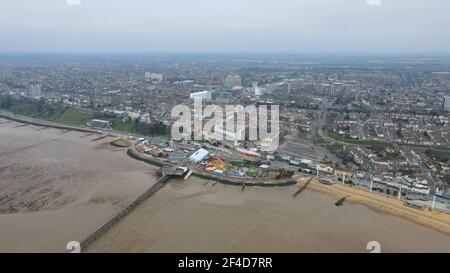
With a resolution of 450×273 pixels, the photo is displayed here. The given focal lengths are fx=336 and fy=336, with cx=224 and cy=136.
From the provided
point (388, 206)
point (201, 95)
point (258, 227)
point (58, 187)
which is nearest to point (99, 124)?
point (58, 187)

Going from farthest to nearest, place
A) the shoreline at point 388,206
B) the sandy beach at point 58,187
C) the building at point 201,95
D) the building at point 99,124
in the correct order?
the building at point 201,95 < the building at point 99,124 < the shoreline at point 388,206 < the sandy beach at point 58,187

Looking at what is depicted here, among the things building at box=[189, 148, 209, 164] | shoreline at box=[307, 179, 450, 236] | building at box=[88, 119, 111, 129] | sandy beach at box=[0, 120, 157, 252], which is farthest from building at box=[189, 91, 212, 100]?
shoreline at box=[307, 179, 450, 236]

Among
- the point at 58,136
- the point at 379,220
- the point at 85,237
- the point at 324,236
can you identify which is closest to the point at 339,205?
the point at 379,220

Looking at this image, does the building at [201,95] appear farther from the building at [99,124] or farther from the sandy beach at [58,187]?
the sandy beach at [58,187]

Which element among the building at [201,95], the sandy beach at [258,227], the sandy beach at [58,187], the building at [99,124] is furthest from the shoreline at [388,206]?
the building at [201,95]

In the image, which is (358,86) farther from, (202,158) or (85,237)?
(85,237)

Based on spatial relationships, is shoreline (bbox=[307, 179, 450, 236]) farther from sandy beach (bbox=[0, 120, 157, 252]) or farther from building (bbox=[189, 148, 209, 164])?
sandy beach (bbox=[0, 120, 157, 252])

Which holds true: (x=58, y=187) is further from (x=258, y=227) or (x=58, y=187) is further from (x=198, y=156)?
(x=258, y=227)

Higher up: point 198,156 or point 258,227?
point 198,156
